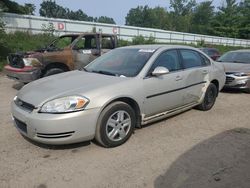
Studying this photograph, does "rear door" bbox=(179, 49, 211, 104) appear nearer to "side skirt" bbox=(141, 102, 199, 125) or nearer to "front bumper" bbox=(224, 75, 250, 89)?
"side skirt" bbox=(141, 102, 199, 125)

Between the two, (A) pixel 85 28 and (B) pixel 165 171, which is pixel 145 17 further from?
(B) pixel 165 171

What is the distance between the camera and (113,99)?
3895 mm

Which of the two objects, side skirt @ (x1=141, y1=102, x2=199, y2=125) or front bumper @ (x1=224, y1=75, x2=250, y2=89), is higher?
front bumper @ (x1=224, y1=75, x2=250, y2=89)

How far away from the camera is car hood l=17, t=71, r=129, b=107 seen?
3730 mm

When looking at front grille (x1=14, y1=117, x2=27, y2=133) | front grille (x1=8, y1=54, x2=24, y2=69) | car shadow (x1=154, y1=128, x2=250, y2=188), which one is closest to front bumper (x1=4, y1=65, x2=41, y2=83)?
front grille (x1=8, y1=54, x2=24, y2=69)

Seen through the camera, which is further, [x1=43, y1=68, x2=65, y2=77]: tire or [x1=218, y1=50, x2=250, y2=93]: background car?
[x1=218, y1=50, x2=250, y2=93]: background car

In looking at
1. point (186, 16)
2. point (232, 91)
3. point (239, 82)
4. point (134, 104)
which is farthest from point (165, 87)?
point (186, 16)

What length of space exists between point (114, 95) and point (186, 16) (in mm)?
85863

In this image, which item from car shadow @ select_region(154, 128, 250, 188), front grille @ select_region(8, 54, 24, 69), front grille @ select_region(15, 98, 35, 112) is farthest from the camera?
front grille @ select_region(8, 54, 24, 69)

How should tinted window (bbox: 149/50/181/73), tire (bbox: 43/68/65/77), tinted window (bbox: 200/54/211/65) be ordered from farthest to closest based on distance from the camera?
tire (bbox: 43/68/65/77) → tinted window (bbox: 200/54/211/65) → tinted window (bbox: 149/50/181/73)

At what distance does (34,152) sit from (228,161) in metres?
2.71

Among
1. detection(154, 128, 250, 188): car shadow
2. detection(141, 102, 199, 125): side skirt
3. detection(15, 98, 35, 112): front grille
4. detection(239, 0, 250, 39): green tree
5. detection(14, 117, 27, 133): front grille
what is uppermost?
detection(239, 0, 250, 39): green tree

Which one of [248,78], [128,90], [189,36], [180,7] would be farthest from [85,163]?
[180,7]

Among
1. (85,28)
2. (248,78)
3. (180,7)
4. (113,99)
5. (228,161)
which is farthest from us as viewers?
(180,7)
